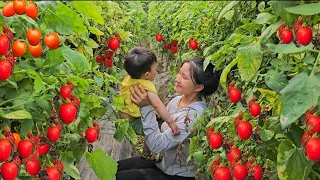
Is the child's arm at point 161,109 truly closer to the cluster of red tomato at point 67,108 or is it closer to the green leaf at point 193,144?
the green leaf at point 193,144

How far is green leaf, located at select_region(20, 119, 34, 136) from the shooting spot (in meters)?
1.16

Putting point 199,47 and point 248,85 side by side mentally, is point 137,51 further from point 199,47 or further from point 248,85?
point 248,85

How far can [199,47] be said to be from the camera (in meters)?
3.11

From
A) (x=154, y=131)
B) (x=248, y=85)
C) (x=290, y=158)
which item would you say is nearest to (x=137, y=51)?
(x=154, y=131)

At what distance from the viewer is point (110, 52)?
2.58m

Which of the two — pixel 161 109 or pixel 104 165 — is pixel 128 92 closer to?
pixel 161 109

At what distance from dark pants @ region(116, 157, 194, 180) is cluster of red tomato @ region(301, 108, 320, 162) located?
149 centimetres

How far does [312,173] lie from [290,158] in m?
0.13

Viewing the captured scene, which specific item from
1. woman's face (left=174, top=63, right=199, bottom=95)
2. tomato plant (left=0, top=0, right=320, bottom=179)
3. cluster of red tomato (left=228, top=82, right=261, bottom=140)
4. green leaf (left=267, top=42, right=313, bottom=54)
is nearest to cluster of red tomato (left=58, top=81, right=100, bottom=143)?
tomato plant (left=0, top=0, right=320, bottom=179)

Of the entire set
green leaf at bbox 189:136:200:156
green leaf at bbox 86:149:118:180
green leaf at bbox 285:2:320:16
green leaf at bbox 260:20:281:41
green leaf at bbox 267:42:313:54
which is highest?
green leaf at bbox 285:2:320:16

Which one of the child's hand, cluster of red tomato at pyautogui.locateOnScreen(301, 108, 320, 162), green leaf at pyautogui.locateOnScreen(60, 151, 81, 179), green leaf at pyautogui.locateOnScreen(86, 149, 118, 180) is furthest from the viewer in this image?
the child's hand

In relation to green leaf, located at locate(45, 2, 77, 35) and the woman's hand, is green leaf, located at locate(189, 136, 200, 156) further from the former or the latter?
green leaf, located at locate(45, 2, 77, 35)

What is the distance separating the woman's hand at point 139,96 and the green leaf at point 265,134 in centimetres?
117

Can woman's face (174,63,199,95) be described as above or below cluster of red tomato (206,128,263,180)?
below
